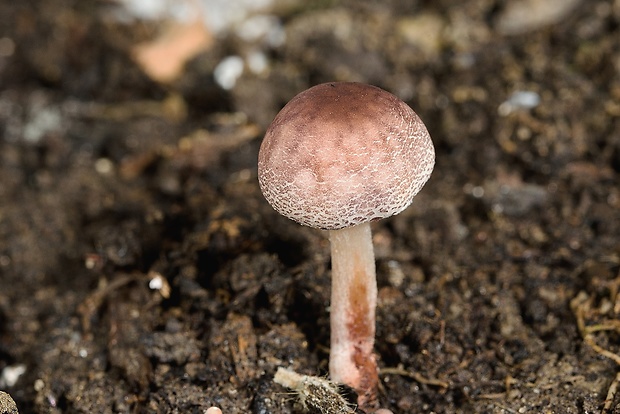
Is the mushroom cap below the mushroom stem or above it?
above

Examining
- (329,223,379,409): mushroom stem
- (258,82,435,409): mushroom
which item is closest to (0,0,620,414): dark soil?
(329,223,379,409): mushroom stem

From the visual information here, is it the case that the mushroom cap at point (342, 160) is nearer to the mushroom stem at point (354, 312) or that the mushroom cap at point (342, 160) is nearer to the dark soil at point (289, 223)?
the mushroom stem at point (354, 312)

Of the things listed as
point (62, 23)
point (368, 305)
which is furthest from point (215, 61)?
point (368, 305)

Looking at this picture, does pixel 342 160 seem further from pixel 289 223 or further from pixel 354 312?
pixel 289 223

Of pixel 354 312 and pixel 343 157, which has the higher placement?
pixel 343 157

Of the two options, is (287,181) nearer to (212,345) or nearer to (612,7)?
(212,345)

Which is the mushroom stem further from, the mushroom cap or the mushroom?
the mushroom cap

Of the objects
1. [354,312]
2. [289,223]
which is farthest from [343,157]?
[289,223]

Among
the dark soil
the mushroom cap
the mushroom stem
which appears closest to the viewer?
the mushroom cap
